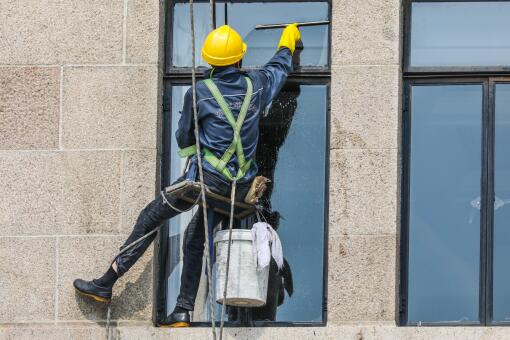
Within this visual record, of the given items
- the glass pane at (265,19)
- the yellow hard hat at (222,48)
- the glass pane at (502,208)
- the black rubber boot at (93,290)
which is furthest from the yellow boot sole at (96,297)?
the glass pane at (502,208)

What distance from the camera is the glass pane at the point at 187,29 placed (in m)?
17.3

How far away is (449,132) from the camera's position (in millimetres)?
17109

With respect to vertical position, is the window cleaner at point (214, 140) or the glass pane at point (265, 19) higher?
the glass pane at point (265, 19)

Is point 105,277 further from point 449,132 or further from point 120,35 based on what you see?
point 449,132

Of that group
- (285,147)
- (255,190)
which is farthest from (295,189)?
(255,190)

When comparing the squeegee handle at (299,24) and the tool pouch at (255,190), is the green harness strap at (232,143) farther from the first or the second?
the squeegee handle at (299,24)

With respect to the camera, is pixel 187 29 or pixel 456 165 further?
pixel 187 29

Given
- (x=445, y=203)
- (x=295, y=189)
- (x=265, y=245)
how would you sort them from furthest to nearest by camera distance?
(x=295, y=189)
(x=445, y=203)
(x=265, y=245)

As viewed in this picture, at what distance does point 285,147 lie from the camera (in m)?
17.2

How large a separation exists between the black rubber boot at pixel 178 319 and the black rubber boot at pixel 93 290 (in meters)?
0.54

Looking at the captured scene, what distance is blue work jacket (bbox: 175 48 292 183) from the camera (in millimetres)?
16531

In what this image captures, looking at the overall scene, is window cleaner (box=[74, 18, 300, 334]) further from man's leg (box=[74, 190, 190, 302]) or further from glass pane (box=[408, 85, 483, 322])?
glass pane (box=[408, 85, 483, 322])

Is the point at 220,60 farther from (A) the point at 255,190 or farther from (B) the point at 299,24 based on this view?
(A) the point at 255,190

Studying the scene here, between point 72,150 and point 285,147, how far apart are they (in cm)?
183
